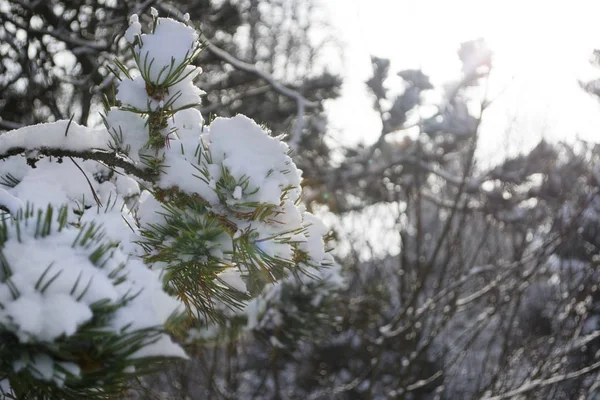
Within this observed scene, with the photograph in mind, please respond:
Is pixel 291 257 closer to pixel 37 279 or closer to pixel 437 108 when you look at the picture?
pixel 37 279

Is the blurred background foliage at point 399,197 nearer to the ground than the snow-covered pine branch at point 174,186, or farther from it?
farther from it

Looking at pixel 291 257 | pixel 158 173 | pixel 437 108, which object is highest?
pixel 437 108

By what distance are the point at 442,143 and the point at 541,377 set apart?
2.60m

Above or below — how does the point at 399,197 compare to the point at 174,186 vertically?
above

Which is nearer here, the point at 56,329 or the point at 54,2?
the point at 56,329

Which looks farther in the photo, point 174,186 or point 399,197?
point 399,197

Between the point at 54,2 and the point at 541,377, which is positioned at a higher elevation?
the point at 54,2

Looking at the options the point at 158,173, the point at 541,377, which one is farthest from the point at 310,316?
the point at 158,173

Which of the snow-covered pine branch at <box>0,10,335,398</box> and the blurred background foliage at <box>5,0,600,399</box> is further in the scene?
the blurred background foliage at <box>5,0,600,399</box>

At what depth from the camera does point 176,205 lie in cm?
83

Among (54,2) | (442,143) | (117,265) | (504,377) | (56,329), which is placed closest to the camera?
(56,329)

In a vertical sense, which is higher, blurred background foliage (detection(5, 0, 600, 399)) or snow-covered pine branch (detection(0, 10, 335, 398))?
blurred background foliage (detection(5, 0, 600, 399))

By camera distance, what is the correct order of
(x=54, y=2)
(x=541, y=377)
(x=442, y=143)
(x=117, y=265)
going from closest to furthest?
(x=117, y=265), (x=541, y=377), (x=54, y=2), (x=442, y=143)

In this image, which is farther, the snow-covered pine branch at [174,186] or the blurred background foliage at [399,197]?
the blurred background foliage at [399,197]
